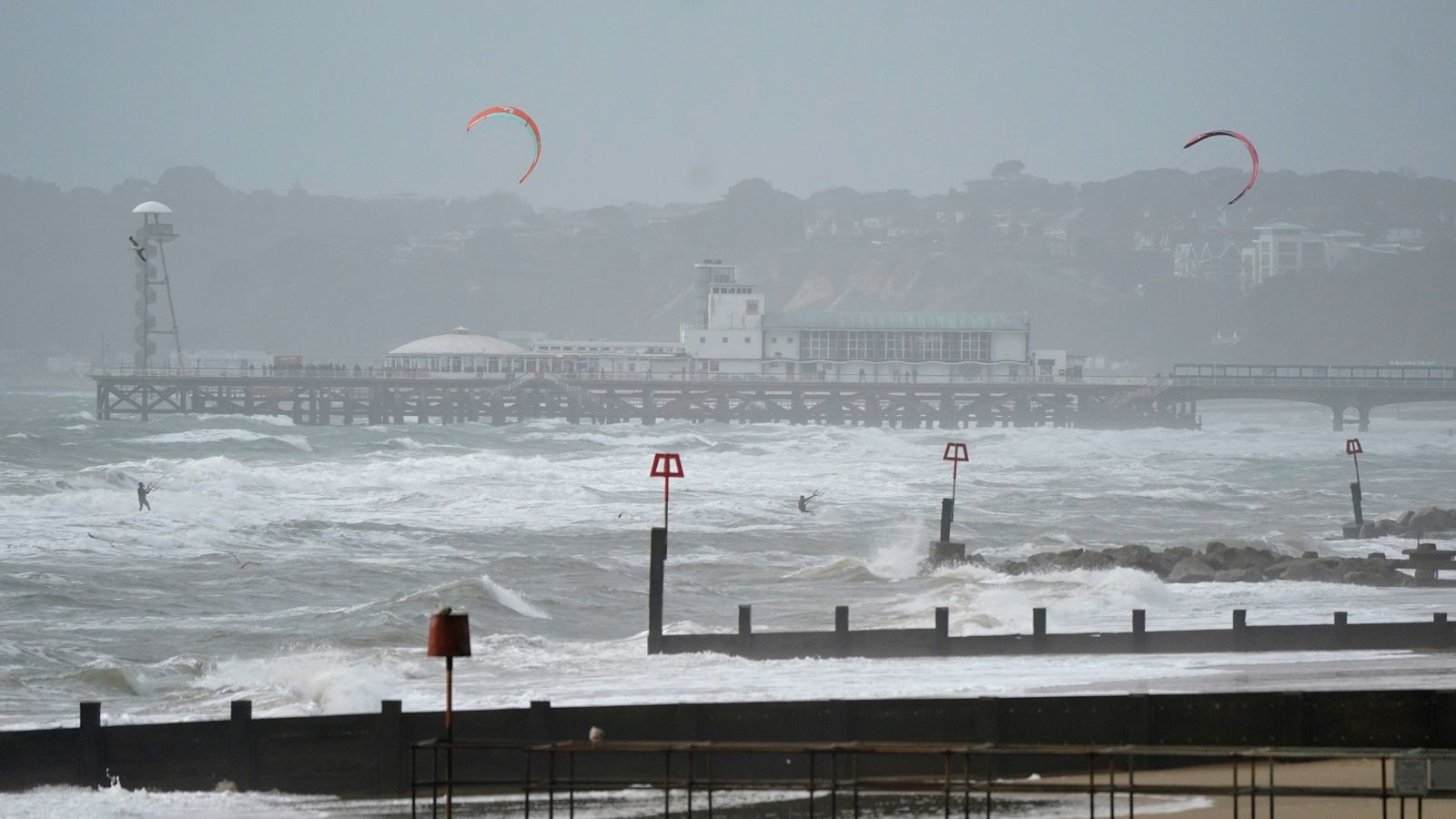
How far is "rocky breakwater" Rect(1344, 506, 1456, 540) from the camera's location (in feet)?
97.5

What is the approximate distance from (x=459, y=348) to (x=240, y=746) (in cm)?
7990

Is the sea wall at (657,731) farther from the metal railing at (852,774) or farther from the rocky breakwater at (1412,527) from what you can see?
the rocky breakwater at (1412,527)

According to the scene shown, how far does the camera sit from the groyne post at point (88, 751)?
9430mm

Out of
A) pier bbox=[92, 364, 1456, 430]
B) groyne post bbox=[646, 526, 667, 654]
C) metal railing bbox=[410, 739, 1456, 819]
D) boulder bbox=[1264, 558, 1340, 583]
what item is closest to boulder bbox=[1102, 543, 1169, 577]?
boulder bbox=[1264, 558, 1340, 583]

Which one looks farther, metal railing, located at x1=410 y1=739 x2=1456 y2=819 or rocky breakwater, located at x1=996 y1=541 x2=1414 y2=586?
rocky breakwater, located at x1=996 y1=541 x2=1414 y2=586

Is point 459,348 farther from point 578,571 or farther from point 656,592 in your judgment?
point 656,592

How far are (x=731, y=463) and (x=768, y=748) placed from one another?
45364 mm

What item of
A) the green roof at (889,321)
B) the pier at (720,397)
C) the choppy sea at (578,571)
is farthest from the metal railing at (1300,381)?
the choppy sea at (578,571)

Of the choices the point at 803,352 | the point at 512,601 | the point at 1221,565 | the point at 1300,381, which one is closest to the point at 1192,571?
the point at 1221,565

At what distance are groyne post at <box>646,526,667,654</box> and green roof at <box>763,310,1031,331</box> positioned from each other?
6764cm

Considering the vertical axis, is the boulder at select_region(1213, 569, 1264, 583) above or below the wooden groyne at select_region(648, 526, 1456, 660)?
below

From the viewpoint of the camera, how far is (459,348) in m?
88.4

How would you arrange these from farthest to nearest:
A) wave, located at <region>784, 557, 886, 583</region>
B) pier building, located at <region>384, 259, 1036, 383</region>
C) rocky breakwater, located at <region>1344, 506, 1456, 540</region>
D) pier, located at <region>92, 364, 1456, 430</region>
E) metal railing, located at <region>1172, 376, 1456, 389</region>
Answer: pier building, located at <region>384, 259, 1036, 383</region>
metal railing, located at <region>1172, 376, 1456, 389</region>
pier, located at <region>92, 364, 1456, 430</region>
rocky breakwater, located at <region>1344, 506, 1456, 540</region>
wave, located at <region>784, 557, 886, 583</region>

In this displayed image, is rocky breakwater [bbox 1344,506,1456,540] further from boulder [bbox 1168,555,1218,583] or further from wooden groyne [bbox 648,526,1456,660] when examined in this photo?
wooden groyne [bbox 648,526,1456,660]
